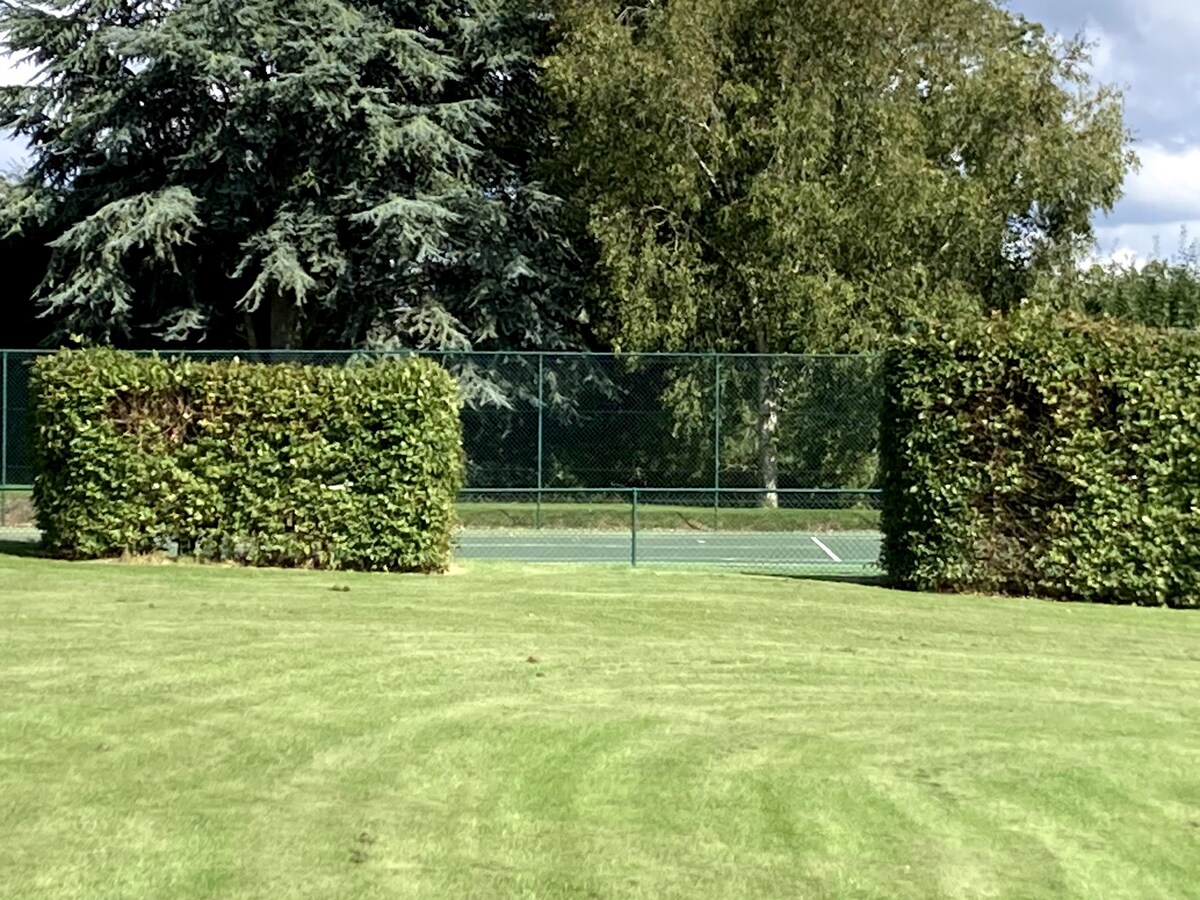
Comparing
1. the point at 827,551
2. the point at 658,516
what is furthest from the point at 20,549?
the point at 827,551

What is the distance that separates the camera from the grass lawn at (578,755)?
18.1ft

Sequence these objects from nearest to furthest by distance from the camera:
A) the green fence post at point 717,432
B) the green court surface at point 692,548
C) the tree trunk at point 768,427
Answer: the green court surface at point 692,548 → the green fence post at point 717,432 → the tree trunk at point 768,427

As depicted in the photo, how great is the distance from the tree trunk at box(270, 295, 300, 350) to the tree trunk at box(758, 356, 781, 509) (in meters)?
13.8

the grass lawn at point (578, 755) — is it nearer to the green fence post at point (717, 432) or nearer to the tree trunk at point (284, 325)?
the green fence post at point (717, 432)

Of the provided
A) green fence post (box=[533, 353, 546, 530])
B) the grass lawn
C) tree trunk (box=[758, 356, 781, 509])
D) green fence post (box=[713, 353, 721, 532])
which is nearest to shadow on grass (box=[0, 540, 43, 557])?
the grass lawn

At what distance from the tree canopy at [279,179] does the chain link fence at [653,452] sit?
623 centimetres

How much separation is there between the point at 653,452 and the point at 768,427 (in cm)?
235

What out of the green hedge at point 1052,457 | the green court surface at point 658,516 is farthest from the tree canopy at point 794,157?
the green hedge at point 1052,457

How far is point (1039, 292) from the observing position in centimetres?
3225

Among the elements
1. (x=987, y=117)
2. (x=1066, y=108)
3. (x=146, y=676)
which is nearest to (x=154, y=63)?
(x=987, y=117)

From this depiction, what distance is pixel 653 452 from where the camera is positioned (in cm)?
2447

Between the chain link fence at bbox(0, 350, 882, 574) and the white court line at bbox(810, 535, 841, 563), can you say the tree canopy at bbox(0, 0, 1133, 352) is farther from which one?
the white court line at bbox(810, 535, 841, 563)

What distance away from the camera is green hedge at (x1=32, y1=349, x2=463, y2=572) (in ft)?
51.0

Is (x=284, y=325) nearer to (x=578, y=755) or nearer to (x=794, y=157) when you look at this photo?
(x=794, y=157)
